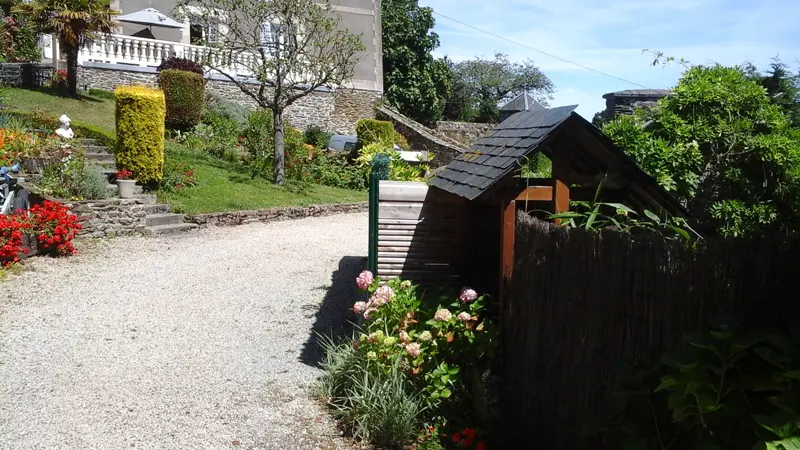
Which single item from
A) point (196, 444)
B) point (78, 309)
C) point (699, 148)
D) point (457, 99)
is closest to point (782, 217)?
point (699, 148)

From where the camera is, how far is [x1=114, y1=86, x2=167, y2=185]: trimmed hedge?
44.0 feet

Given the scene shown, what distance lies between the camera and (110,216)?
11961 millimetres

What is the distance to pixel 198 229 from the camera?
13.4 m

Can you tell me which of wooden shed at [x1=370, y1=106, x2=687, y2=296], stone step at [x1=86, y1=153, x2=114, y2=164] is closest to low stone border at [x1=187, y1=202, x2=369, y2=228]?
stone step at [x1=86, y1=153, x2=114, y2=164]

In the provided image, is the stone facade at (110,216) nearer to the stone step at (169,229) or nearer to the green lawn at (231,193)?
the stone step at (169,229)

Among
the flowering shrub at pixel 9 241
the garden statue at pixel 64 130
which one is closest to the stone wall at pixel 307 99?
the garden statue at pixel 64 130

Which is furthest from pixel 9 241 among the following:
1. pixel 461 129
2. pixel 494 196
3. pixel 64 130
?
pixel 461 129

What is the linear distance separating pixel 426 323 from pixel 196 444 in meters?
1.79

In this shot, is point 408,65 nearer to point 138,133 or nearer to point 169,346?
point 138,133

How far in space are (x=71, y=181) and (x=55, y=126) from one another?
3.11 metres

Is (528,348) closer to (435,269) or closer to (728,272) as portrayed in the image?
(728,272)

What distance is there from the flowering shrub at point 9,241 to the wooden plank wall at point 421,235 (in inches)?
223

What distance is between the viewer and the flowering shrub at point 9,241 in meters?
9.11

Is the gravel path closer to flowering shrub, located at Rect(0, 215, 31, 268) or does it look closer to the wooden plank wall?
flowering shrub, located at Rect(0, 215, 31, 268)
